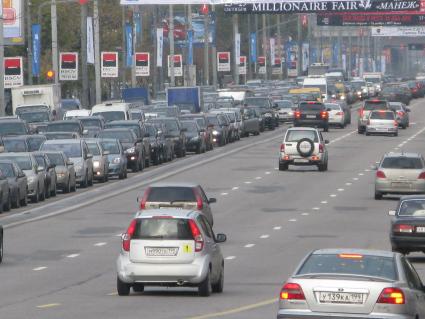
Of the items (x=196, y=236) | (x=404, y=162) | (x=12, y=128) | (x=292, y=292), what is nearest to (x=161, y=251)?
(x=196, y=236)

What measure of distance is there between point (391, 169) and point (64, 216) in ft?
33.5

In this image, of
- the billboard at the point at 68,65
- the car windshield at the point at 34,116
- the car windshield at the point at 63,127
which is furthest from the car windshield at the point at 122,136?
the billboard at the point at 68,65

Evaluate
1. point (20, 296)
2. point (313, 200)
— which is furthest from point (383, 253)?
point (313, 200)

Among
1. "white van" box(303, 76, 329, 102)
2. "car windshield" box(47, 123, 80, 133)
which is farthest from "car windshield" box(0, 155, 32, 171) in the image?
"white van" box(303, 76, 329, 102)

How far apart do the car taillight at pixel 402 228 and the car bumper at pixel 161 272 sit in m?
8.20

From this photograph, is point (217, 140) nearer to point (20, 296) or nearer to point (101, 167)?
point (101, 167)

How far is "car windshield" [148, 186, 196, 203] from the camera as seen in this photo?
3272 centimetres

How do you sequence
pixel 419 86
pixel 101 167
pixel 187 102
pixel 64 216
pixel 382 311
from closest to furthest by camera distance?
pixel 382 311 < pixel 64 216 < pixel 101 167 < pixel 187 102 < pixel 419 86

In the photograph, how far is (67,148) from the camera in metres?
51.8

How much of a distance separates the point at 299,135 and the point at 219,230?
21838 mm

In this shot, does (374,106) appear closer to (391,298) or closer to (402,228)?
(402,228)

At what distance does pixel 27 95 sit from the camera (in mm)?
75250

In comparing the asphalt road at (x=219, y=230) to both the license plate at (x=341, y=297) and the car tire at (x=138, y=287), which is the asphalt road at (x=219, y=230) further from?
the license plate at (x=341, y=297)

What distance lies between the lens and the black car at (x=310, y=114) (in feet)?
268
